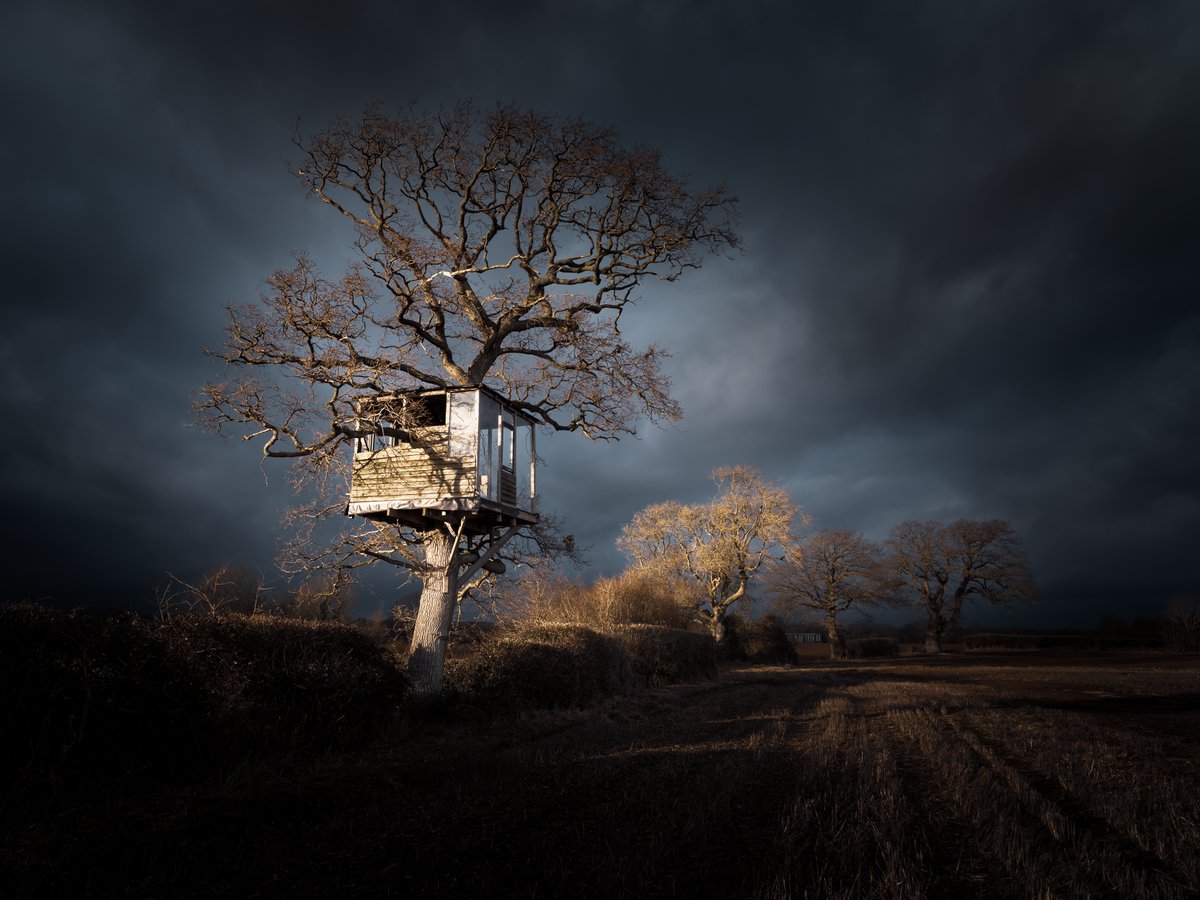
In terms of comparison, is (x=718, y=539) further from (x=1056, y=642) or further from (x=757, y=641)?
(x=1056, y=642)

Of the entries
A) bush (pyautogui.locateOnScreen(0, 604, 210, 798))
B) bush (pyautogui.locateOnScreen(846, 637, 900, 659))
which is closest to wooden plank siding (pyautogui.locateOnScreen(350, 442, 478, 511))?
bush (pyautogui.locateOnScreen(0, 604, 210, 798))

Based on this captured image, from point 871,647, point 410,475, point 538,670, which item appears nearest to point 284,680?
point 410,475

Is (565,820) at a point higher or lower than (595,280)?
lower

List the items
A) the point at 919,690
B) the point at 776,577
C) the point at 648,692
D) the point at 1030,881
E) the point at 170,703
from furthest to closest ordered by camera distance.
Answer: the point at 776,577 → the point at 919,690 → the point at 648,692 → the point at 170,703 → the point at 1030,881

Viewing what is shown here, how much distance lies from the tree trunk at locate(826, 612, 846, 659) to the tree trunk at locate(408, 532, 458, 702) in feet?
160

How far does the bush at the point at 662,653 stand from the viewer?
22312 mm

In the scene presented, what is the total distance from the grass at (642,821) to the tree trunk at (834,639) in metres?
45.3

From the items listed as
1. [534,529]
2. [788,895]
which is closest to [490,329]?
[534,529]

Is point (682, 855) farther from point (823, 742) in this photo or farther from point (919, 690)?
point (919, 690)

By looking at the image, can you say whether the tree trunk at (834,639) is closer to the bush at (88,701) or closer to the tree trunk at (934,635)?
the tree trunk at (934,635)

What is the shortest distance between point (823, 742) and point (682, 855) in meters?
6.87

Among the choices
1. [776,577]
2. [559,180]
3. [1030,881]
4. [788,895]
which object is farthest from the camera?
[776,577]

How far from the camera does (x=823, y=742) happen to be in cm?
1119

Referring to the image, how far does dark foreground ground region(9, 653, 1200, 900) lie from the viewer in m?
4.81
